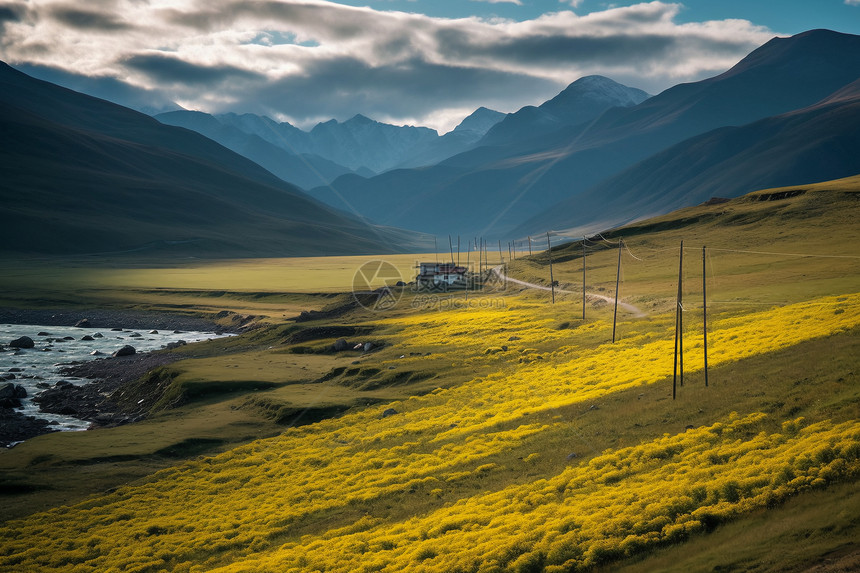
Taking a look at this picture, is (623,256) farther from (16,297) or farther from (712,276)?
(16,297)

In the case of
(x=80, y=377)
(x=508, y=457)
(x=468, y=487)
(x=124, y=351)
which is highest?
(x=124, y=351)

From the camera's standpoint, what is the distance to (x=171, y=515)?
40.6 meters

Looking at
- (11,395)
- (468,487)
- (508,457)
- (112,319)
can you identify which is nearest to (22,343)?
(112,319)

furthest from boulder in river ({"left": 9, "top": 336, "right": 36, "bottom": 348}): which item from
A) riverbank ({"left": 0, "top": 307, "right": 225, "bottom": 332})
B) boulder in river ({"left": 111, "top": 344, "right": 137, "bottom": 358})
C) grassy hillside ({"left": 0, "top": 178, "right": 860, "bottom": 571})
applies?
grassy hillside ({"left": 0, "top": 178, "right": 860, "bottom": 571})

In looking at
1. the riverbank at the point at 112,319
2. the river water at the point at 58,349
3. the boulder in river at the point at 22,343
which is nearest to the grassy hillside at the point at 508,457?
the river water at the point at 58,349

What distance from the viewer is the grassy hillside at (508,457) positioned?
2667cm

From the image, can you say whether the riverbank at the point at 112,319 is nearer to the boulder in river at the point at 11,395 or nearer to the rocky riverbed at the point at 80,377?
the rocky riverbed at the point at 80,377

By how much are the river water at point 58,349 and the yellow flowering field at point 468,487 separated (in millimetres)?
28035

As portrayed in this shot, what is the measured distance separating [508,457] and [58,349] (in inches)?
3605

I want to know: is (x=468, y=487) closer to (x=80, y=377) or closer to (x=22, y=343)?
(x=80, y=377)

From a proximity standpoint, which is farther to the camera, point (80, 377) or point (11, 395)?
point (80, 377)

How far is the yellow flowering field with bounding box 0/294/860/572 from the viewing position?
2756cm

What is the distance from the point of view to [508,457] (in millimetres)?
41938

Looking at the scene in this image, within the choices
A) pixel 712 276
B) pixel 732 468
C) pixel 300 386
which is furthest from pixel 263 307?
pixel 732 468
